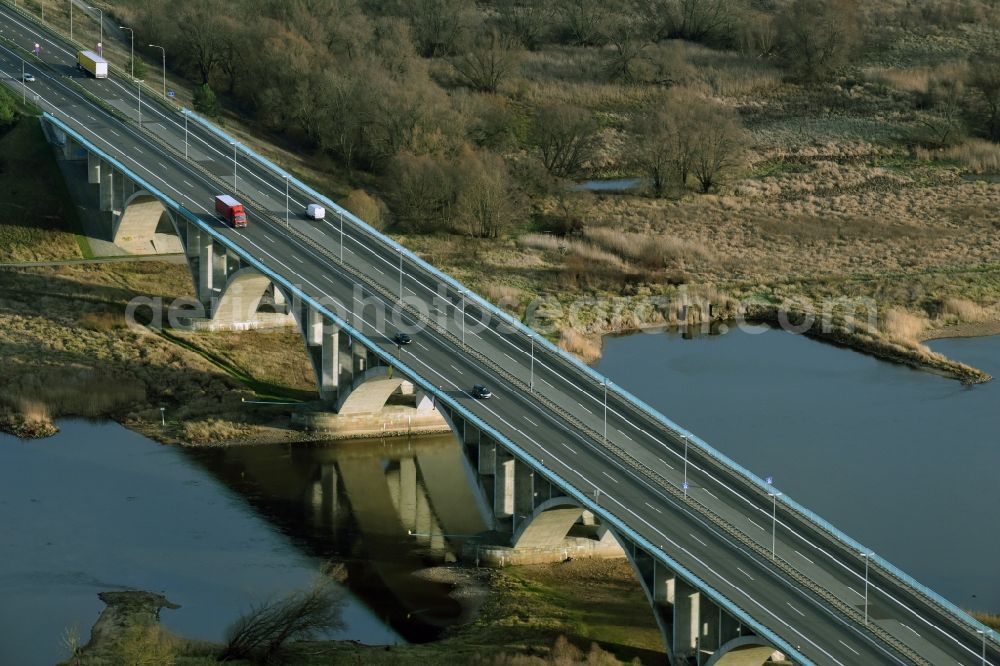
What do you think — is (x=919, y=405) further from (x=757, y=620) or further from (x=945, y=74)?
(x=945, y=74)

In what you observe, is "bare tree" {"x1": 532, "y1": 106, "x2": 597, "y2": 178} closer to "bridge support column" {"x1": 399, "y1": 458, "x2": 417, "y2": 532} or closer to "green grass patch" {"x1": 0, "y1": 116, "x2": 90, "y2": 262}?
"green grass patch" {"x1": 0, "y1": 116, "x2": 90, "y2": 262}

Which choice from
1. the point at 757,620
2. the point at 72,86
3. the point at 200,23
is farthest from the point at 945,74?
the point at 757,620

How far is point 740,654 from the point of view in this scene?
75625 millimetres

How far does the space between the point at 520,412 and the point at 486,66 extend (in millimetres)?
85812

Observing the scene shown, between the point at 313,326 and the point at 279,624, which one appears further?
the point at 313,326

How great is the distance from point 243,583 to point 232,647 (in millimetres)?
9532

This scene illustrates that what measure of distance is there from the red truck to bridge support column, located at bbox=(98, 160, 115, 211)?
1596cm

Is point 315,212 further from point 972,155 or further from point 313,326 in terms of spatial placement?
point 972,155

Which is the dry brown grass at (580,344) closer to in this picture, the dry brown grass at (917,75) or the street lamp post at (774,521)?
the street lamp post at (774,521)

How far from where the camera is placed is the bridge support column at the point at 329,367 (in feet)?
353

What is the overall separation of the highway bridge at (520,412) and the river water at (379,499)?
20.8ft

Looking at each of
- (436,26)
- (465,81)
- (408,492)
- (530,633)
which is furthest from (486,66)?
(530,633)

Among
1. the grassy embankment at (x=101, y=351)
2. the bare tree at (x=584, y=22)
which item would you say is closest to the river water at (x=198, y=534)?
the grassy embankment at (x=101, y=351)

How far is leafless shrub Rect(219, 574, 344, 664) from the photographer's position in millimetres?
78000
